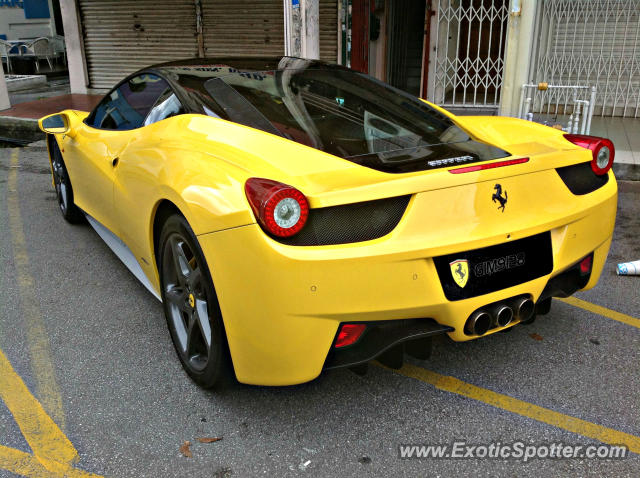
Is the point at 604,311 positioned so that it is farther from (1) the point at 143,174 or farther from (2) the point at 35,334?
(2) the point at 35,334

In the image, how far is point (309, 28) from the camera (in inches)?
256

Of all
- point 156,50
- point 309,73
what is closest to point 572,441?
point 309,73

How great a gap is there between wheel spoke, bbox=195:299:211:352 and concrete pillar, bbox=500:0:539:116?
512 cm

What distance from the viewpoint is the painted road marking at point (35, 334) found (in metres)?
2.77

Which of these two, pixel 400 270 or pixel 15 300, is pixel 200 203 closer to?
pixel 400 270

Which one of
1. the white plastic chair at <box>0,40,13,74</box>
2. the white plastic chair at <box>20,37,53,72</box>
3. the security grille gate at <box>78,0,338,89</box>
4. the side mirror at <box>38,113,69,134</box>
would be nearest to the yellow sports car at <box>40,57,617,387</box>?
the side mirror at <box>38,113,69,134</box>

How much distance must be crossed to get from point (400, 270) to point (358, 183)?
14.1 inches

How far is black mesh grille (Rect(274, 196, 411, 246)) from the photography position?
2203mm

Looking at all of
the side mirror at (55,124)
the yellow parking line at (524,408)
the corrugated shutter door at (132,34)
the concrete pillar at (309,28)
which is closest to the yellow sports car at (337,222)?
the yellow parking line at (524,408)

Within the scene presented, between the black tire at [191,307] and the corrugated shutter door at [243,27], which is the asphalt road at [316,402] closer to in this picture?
the black tire at [191,307]

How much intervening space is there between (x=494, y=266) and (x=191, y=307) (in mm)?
1318

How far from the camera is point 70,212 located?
5.07 meters

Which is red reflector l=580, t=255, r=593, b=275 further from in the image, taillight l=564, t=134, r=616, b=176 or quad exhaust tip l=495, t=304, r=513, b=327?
quad exhaust tip l=495, t=304, r=513, b=327

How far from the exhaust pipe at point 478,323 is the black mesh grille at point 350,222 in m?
0.51
